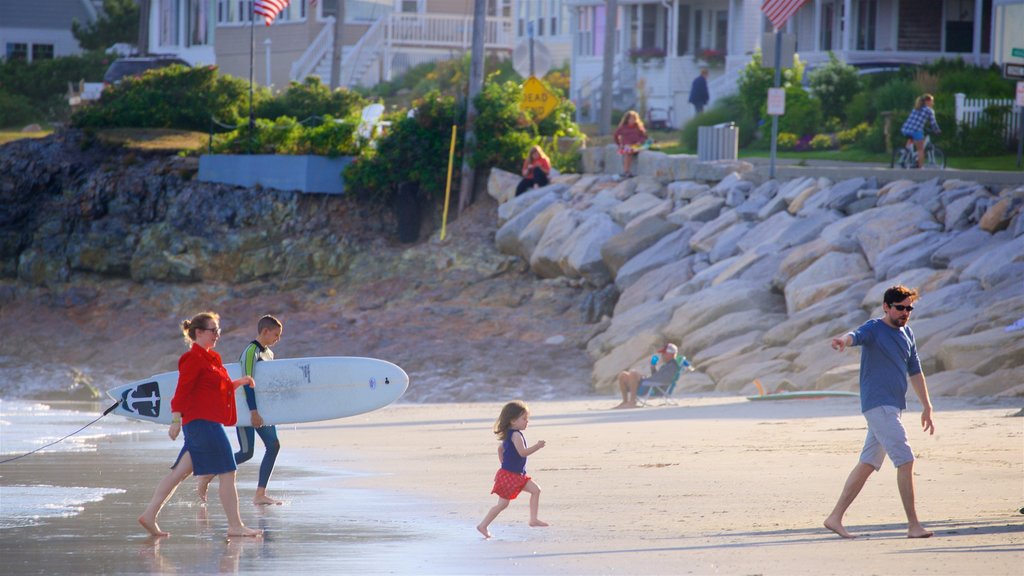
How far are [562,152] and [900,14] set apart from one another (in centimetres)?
1317

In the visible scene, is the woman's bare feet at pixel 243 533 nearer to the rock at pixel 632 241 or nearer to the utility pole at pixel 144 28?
the rock at pixel 632 241

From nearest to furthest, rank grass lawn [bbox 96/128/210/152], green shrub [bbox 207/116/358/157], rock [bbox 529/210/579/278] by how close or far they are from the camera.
→ 1. rock [bbox 529/210/579/278]
2. green shrub [bbox 207/116/358/157]
3. grass lawn [bbox 96/128/210/152]

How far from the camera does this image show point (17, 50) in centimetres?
5588

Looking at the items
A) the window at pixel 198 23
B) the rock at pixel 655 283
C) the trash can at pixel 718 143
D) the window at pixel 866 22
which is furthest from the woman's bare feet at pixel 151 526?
the window at pixel 198 23

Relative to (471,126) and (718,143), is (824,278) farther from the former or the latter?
(471,126)

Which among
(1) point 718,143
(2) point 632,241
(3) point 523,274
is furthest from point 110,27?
(2) point 632,241

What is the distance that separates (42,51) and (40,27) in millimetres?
969

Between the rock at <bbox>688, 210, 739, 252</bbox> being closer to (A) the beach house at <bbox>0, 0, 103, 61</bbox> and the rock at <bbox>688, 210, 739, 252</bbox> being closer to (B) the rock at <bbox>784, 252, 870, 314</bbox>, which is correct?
(B) the rock at <bbox>784, 252, 870, 314</bbox>

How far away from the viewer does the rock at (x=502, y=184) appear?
2856 centimetres

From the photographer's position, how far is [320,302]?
1091 inches

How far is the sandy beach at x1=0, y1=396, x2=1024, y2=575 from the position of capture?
7750 millimetres

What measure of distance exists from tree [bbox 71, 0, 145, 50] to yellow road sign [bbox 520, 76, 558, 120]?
31.4 m

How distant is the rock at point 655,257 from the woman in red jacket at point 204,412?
15217mm

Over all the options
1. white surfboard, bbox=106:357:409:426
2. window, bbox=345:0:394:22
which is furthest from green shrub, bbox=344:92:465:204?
window, bbox=345:0:394:22
